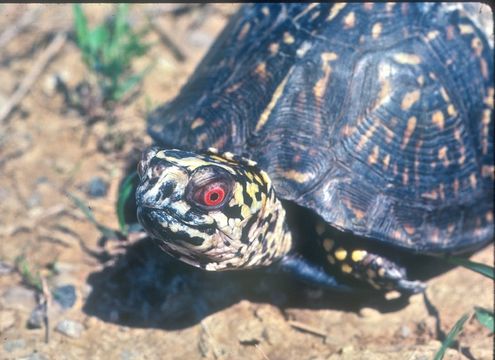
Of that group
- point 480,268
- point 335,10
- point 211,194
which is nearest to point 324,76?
point 335,10

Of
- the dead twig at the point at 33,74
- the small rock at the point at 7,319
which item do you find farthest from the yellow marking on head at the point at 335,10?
the dead twig at the point at 33,74

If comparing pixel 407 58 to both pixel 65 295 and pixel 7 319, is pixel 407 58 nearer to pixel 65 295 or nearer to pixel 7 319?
pixel 65 295

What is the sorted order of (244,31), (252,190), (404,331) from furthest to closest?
(244,31) → (404,331) → (252,190)

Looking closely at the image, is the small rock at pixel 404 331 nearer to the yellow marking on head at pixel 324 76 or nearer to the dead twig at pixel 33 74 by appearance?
the yellow marking on head at pixel 324 76

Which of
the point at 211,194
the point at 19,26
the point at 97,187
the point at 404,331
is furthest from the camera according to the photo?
Answer: the point at 19,26

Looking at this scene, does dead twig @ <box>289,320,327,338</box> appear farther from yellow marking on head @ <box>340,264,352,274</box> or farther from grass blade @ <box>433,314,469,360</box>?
grass blade @ <box>433,314,469,360</box>

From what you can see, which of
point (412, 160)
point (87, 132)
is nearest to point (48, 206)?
point (87, 132)

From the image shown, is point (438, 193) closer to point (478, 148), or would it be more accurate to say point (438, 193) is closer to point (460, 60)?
point (478, 148)
